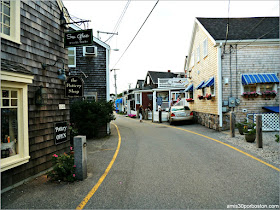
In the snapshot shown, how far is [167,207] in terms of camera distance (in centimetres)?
353

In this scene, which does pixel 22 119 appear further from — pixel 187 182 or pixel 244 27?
pixel 244 27

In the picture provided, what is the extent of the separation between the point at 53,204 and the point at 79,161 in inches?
51.1

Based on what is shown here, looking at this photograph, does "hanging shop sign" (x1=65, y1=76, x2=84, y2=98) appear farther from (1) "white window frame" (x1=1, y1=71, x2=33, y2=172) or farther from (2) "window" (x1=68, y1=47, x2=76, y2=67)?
(2) "window" (x1=68, y1=47, x2=76, y2=67)

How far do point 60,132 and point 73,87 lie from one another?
1545 mm

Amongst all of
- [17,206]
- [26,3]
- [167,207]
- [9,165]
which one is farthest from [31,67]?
[167,207]

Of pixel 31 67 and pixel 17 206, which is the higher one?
pixel 31 67

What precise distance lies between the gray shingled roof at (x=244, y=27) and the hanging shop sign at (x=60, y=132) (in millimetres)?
10482

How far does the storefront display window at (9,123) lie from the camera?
448 cm

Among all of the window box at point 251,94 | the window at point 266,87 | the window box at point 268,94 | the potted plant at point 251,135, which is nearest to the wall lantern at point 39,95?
the potted plant at point 251,135

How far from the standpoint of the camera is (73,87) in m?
7.01

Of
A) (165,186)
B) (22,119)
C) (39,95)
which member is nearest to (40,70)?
(39,95)

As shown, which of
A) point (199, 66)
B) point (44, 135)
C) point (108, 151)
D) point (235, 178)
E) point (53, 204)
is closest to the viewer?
point (53, 204)

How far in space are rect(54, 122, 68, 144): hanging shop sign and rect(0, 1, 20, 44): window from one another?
2698mm

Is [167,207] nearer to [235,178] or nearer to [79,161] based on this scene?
[235,178]
